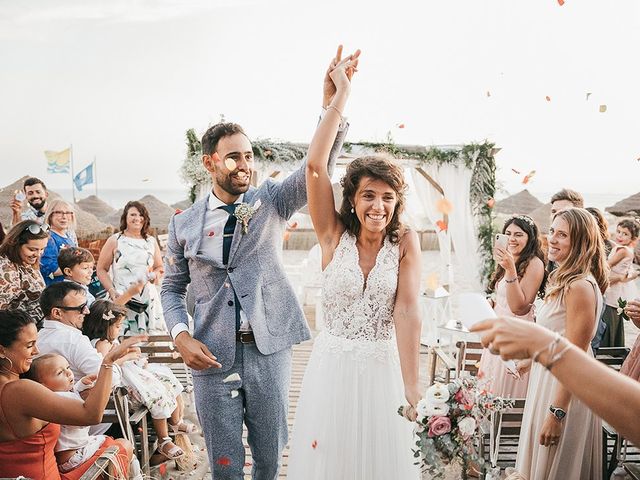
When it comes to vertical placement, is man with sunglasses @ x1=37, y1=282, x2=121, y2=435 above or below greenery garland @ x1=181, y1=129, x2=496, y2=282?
below

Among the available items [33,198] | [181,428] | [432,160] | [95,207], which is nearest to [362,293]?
[181,428]

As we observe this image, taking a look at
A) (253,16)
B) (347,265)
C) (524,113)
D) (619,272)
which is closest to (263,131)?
(253,16)

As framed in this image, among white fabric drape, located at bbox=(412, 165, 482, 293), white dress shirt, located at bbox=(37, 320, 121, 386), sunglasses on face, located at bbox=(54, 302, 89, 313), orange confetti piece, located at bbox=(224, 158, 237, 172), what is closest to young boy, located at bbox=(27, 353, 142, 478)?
white dress shirt, located at bbox=(37, 320, 121, 386)

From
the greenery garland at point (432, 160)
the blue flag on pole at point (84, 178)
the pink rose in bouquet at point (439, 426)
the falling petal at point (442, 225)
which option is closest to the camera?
the pink rose in bouquet at point (439, 426)

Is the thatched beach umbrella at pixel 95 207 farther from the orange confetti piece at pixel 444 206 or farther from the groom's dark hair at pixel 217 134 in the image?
the groom's dark hair at pixel 217 134

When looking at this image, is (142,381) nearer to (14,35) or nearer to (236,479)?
(236,479)

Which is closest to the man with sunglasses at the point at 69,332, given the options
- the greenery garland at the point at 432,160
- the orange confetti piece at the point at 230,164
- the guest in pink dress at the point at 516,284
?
the orange confetti piece at the point at 230,164

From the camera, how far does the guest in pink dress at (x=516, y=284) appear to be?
3.43 m

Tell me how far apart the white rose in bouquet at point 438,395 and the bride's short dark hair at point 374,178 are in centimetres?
67

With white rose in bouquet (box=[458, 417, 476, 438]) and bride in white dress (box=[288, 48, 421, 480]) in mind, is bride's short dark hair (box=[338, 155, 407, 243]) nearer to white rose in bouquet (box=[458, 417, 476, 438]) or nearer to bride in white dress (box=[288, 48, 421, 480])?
bride in white dress (box=[288, 48, 421, 480])

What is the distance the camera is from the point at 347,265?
2.16m

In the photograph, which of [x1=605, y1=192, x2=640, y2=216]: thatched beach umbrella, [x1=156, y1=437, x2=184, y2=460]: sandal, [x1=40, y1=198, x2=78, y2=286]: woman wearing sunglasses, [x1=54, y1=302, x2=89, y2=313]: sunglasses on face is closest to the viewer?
[x1=54, y1=302, x2=89, y2=313]: sunglasses on face

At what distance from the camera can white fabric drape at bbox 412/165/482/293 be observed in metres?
8.91

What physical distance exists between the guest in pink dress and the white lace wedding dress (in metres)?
1.47
